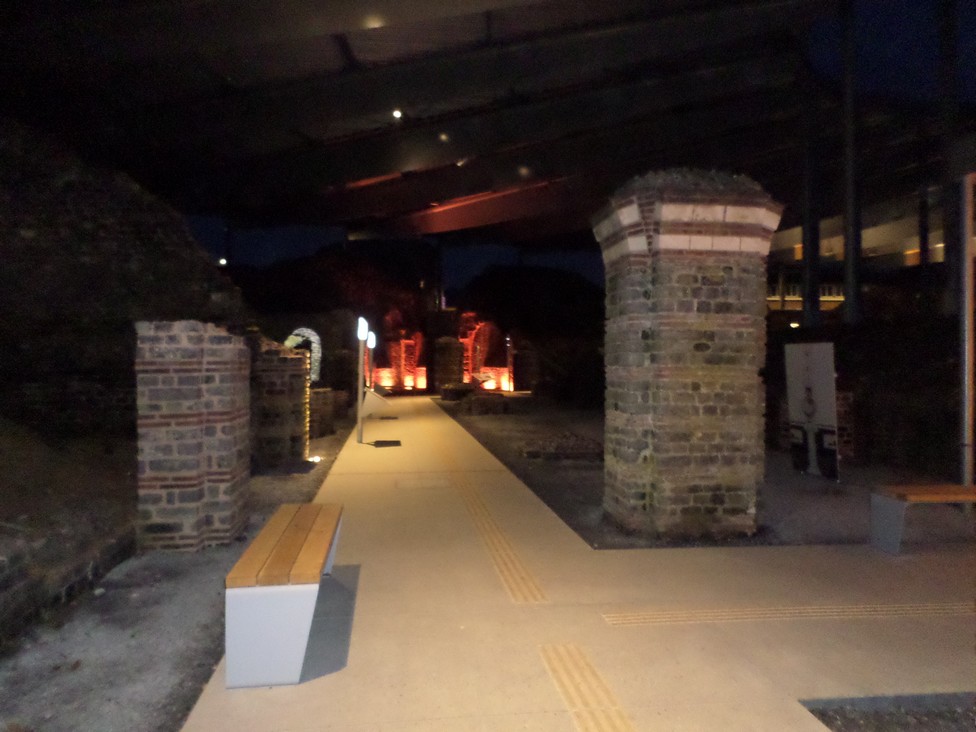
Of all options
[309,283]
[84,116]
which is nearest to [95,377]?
[84,116]

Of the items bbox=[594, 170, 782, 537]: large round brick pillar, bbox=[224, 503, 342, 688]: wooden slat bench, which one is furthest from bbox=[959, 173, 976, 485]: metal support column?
bbox=[224, 503, 342, 688]: wooden slat bench

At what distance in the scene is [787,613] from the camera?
3908 millimetres

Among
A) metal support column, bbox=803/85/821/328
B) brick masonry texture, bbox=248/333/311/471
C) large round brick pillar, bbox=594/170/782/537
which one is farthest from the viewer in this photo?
metal support column, bbox=803/85/821/328

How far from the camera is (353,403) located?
18.6 metres

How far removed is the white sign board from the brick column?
7.55 m

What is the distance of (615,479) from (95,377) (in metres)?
8.79

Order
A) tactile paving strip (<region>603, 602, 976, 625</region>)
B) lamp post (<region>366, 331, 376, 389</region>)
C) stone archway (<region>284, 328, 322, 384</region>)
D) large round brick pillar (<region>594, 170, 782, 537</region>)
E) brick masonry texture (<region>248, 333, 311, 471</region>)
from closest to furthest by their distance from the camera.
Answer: tactile paving strip (<region>603, 602, 976, 625</region>)
large round brick pillar (<region>594, 170, 782, 537</region>)
brick masonry texture (<region>248, 333, 311, 471</region>)
lamp post (<region>366, 331, 376, 389</region>)
stone archway (<region>284, 328, 322, 384</region>)

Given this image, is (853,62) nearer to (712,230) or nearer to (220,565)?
(712,230)

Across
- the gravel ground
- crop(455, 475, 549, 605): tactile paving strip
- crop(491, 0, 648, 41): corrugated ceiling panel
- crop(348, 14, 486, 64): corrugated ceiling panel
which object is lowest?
the gravel ground

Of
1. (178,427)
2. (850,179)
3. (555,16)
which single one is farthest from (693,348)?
(850,179)

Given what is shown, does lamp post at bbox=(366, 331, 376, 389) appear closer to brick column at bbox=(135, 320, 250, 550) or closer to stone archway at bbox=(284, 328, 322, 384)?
stone archway at bbox=(284, 328, 322, 384)

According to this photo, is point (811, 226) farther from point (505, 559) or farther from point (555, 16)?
point (505, 559)

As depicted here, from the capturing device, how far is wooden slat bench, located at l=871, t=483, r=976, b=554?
5145 millimetres

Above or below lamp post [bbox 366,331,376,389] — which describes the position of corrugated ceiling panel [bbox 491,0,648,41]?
above
